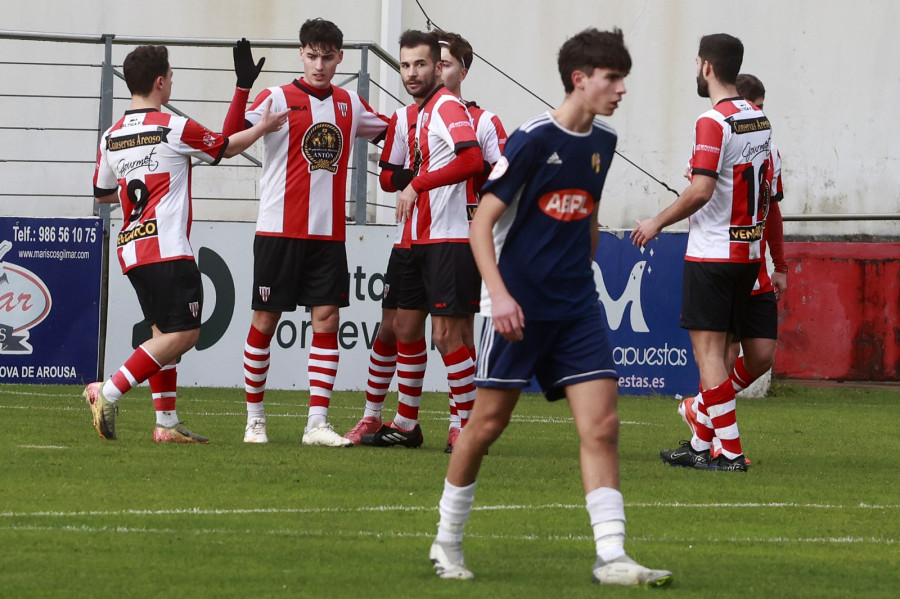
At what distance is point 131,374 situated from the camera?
7.37 metres

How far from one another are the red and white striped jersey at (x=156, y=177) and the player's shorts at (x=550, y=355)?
3.53 m

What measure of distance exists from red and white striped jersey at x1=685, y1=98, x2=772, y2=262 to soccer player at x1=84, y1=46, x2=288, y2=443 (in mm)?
Result: 2332

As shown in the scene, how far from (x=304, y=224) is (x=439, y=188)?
30.1 inches

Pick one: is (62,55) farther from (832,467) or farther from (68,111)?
(832,467)

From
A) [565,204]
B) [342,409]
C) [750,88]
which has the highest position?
[750,88]

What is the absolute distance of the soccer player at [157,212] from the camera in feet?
24.5

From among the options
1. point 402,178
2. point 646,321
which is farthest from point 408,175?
point 646,321

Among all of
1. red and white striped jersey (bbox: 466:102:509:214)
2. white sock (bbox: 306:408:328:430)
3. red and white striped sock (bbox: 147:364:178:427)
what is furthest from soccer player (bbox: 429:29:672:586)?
red and white striped sock (bbox: 147:364:178:427)

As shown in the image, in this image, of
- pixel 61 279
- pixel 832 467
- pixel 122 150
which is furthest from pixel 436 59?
pixel 61 279

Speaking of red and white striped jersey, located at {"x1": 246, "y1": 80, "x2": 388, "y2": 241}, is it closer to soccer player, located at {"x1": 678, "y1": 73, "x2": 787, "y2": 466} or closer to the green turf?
the green turf

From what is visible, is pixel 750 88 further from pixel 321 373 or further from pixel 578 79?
pixel 578 79

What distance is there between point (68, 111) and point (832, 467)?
12.3m

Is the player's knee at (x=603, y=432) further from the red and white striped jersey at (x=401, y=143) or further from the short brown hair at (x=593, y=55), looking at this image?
the red and white striped jersey at (x=401, y=143)

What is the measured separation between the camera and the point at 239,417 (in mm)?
9500
